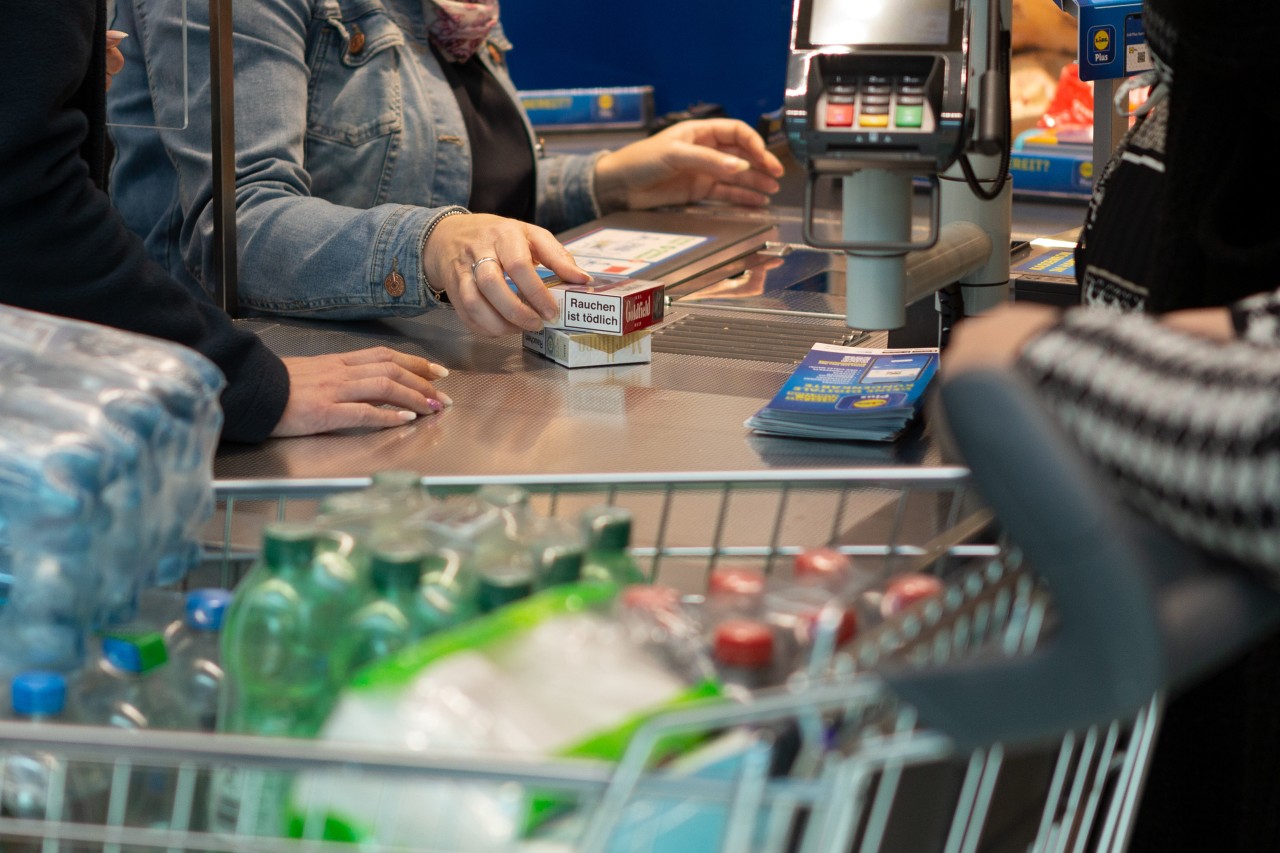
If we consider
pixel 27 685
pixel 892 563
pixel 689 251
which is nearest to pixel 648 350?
pixel 689 251

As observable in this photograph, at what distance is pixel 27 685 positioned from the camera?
2.89 ft

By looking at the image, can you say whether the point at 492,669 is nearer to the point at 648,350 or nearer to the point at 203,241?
the point at 648,350

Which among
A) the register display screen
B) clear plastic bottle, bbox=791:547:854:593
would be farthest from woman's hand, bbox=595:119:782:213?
clear plastic bottle, bbox=791:547:854:593

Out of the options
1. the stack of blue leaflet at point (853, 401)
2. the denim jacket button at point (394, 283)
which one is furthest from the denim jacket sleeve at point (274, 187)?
the stack of blue leaflet at point (853, 401)

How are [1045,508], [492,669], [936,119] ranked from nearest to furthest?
[1045,508], [492,669], [936,119]

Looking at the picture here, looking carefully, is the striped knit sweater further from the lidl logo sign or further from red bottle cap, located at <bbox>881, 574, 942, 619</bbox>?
the lidl logo sign

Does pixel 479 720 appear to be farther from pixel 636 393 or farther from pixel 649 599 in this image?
pixel 636 393

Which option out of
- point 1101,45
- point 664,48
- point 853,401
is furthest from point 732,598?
point 664,48

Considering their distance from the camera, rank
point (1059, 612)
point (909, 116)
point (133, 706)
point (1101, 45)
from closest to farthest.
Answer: point (1059, 612)
point (133, 706)
point (909, 116)
point (1101, 45)

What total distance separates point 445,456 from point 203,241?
835 mm

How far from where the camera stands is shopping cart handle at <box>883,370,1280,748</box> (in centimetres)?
64

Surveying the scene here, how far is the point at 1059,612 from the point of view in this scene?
25.8 inches

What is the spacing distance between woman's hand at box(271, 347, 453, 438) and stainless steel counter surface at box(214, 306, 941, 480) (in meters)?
0.02

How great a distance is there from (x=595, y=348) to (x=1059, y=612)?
129 cm
